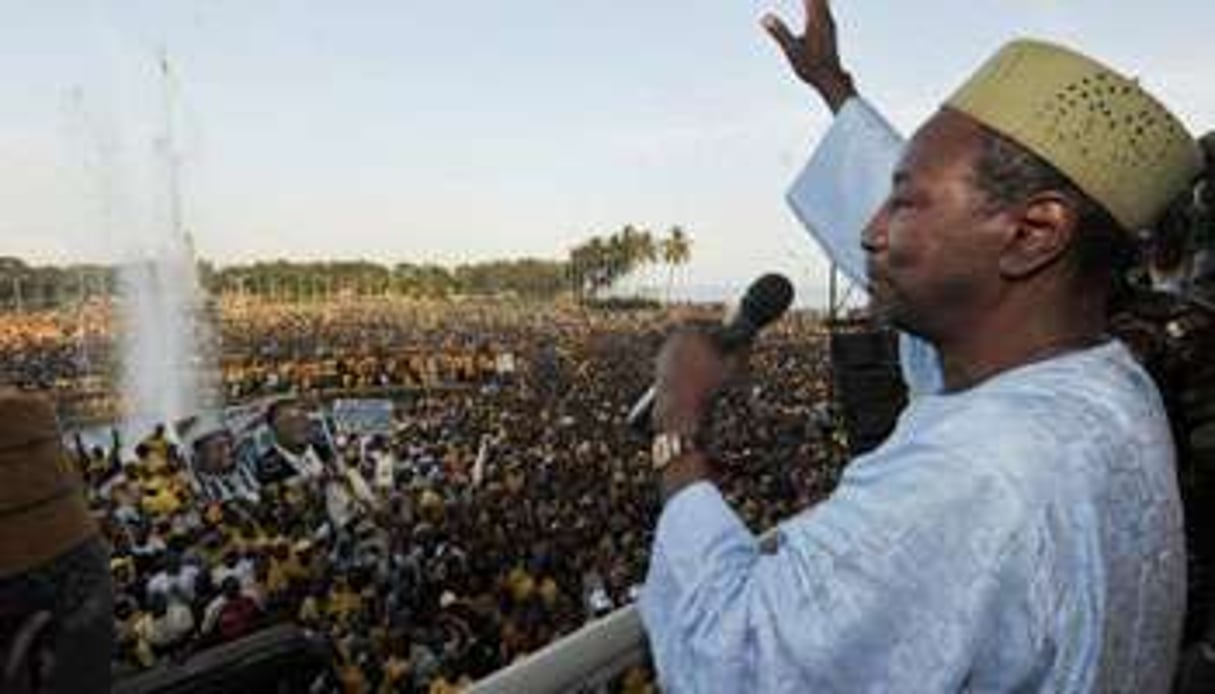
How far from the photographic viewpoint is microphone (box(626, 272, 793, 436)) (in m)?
1.45

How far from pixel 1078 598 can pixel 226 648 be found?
97cm

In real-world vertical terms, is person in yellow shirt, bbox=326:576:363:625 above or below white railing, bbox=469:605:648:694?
below

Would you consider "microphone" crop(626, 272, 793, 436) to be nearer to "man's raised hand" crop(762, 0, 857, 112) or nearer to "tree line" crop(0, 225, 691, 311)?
"man's raised hand" crop(762, 0, 857, 112)

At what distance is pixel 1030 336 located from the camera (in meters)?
1.26

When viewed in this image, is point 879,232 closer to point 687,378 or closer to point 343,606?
point 687,378

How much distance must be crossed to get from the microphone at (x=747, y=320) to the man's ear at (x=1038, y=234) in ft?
0.93

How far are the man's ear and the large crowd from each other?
0.31 meters

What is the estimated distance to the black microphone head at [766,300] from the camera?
173 centimetres

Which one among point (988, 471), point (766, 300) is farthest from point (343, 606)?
point (988, 471)

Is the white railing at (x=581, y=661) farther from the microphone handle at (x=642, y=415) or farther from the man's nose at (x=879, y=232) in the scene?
the man's nose at (x=879, y=232)

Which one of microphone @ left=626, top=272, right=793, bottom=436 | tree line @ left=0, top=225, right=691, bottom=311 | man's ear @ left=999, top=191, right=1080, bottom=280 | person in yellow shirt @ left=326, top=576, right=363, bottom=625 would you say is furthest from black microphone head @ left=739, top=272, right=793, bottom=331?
tree line @ left=0, top=225, right=691, bottom=311

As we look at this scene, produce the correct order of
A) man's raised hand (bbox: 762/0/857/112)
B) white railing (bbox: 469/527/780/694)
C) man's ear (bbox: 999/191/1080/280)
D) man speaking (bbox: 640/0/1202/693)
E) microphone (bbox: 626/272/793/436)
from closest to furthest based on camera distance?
man speaking (bbox: 640/0/1202/693), man's ear (bbox: 999/191/1080/280), microphone (bbox: 626/272/793/436), white railing (bbox: 469/527/780/694), man's raised hand (bbox: 762/0/857/112)

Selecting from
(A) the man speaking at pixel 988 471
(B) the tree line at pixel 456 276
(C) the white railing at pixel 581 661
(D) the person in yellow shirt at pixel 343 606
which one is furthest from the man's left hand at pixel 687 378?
(B) the tree line at pixel 456 276

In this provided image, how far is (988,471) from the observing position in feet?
3.65
